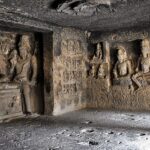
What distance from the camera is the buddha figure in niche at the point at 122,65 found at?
6.82 m

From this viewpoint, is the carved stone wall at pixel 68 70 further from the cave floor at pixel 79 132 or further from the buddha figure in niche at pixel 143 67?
the buddha figure in niche at pixel 143 67

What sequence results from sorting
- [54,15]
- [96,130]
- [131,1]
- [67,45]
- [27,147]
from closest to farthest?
1. [27,147]
2. [131,1]
3. [96,130]
4. [54,15]
5. [67,45]

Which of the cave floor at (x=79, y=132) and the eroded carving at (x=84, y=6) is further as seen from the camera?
the eroded carving at (x=84, y=6)

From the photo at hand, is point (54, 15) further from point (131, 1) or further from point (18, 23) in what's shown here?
point (131, 1)

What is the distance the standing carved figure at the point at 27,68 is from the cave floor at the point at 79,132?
68cm

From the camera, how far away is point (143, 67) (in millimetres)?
6523

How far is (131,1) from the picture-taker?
4270 millimetres

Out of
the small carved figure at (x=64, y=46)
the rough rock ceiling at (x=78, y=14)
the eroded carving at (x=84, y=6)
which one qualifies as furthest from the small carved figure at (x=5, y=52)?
the eroded carving at (x=84, y=6)

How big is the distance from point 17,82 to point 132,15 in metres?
3.07

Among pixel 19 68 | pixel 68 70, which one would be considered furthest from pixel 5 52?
pixel 68 70

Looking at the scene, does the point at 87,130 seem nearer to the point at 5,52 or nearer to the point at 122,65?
the point at 122,65

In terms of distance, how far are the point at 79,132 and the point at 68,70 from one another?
254 cm

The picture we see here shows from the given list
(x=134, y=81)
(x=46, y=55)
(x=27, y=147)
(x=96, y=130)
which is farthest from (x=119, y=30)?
(x=27, y=147)

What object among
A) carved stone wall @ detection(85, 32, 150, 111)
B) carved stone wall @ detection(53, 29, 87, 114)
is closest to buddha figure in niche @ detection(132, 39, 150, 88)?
carved stone wall @ detection(85, 32, 150, 111)
